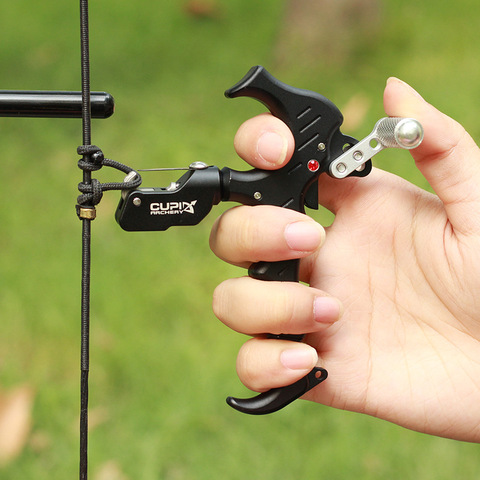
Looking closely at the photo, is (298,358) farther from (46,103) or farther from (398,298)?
(46,103)

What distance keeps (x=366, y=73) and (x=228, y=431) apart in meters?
1.60

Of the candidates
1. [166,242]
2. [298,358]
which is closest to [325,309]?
[298,358]

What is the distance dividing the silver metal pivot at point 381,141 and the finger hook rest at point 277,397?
282 mm

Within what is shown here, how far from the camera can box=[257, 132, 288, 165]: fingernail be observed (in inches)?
32.7

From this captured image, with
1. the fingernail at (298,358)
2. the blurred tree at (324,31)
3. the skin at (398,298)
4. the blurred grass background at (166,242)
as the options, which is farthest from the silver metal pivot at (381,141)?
the blurred tree at (324,31)

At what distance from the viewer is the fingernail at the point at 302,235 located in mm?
851

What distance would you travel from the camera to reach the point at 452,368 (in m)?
0.99

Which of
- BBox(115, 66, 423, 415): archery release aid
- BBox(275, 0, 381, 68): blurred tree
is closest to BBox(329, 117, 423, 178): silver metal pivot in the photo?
BBox(115, 66, 423, 415): archery release aid

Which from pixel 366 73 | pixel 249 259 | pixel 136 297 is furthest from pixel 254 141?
pixel 366 73

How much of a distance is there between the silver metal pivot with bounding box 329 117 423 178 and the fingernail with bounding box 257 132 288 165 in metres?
0.07

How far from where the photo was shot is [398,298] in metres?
1.01

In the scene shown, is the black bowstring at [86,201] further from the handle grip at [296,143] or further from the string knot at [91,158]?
the handle grip at [296,143]

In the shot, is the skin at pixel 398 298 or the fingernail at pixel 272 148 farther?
the skin at pixel 398 298

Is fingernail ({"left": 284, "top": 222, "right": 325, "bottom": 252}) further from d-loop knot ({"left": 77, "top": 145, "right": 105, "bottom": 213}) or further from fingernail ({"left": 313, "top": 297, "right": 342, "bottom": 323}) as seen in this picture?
d-loop knot ({"left": 77, "top": 145, "right": 105, "bottom": 213})
